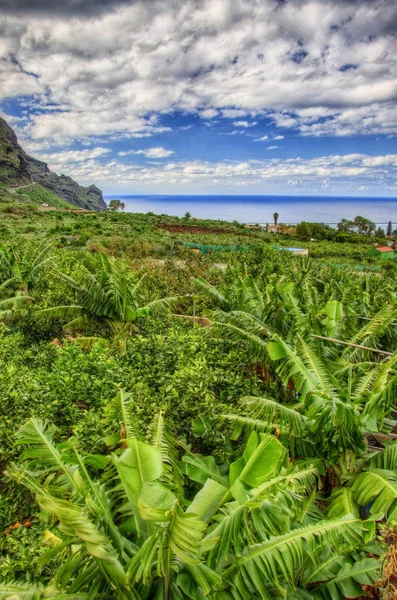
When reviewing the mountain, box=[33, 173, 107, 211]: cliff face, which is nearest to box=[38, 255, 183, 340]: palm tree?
the mountain

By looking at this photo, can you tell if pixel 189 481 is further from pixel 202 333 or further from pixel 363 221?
pixel 363 221

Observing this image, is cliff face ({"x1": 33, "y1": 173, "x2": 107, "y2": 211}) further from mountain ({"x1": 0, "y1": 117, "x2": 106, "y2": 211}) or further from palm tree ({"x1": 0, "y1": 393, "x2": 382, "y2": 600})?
palm tree ({"x1": 0, "y1": 393, "x2": 382, "y2": 600})

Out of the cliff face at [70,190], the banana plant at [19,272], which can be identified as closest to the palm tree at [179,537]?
the banana plant at [19,272]

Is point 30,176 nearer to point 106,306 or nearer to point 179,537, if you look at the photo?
point 106,306

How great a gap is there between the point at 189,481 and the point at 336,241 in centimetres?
6542

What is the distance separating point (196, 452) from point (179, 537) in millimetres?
3440

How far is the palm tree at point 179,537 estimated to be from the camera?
2.44 metres

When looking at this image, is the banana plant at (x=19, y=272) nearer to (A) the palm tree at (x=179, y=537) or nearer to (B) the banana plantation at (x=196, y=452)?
(B) the banana plantation at (x=196, y=452)

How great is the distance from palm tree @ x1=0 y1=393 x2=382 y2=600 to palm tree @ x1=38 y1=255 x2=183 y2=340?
5.30m

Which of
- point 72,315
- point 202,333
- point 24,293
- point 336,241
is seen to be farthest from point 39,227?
point 336,241

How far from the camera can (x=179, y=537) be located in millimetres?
2355

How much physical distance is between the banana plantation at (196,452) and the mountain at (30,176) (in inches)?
4298

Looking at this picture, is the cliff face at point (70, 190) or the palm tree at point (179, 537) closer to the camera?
the palm tree at point (179, 537)

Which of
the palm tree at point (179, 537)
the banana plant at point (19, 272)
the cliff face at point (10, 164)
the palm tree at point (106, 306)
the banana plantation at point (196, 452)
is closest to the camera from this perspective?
the palm tree at point (179, 537)
